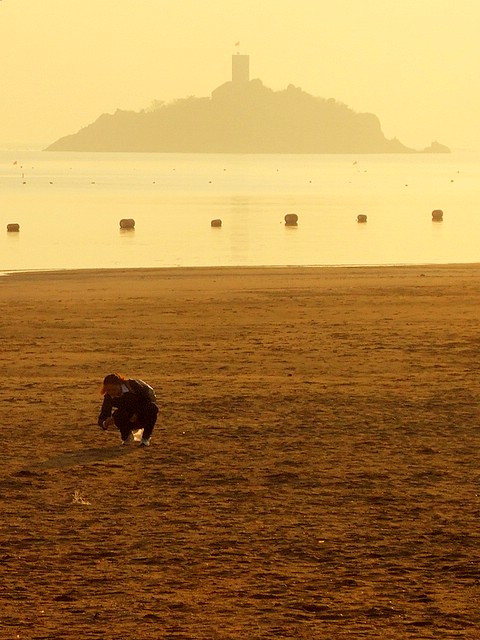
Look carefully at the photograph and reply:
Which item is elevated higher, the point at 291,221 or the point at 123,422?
the point at 291,221

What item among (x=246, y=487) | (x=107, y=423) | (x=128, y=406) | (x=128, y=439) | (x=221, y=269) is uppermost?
(x=221, y=269)

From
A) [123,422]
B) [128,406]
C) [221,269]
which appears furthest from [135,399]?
[221,269]

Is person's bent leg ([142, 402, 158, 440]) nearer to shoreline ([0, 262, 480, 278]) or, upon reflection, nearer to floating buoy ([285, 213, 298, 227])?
shoreline ([0, 262, 480, 278])

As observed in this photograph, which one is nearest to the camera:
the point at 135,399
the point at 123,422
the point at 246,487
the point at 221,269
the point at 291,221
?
the point at 246,487

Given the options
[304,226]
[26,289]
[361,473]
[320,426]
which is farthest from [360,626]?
[304,226]

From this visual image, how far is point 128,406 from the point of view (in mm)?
12695

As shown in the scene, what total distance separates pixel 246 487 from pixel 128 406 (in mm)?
1853

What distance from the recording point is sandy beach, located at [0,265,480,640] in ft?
27.1

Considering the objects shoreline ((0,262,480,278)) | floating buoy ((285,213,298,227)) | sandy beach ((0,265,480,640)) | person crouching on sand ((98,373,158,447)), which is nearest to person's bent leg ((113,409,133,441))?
person crouching on sand ((98,373,158,447))

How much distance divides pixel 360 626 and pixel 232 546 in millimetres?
1888

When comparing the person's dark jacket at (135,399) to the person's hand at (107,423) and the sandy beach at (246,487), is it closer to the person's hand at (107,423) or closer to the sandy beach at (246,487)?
the person's hand at (107,423)

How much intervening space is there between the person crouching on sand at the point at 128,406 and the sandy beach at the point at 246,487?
214 millimetres

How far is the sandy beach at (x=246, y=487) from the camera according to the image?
325 inches

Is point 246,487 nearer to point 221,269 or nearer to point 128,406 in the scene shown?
point 128,406
